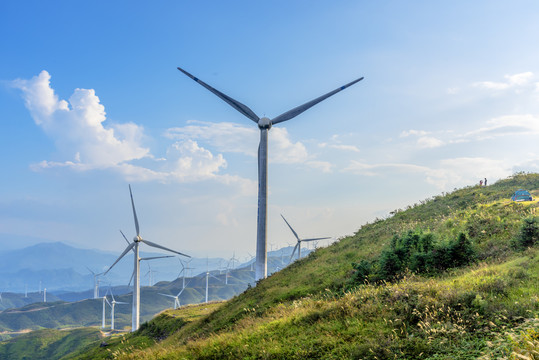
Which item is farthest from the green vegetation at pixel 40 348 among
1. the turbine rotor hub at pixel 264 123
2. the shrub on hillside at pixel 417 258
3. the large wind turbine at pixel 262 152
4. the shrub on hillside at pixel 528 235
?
the shrub on hillside at pixel 528 235

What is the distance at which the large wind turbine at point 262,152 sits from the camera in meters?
43.2

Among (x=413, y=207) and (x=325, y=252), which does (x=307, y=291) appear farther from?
(x=413, y=207)

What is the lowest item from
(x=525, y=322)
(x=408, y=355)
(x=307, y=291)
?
(x=307, y=291)

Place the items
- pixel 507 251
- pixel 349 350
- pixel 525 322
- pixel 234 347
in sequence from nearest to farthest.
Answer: pixel 525 322
pixel 349 350
pixel 234 347
pixel 507 251

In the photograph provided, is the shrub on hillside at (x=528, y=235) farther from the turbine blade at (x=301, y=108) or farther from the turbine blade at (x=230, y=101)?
the turbine blade at (x=230, y=101)

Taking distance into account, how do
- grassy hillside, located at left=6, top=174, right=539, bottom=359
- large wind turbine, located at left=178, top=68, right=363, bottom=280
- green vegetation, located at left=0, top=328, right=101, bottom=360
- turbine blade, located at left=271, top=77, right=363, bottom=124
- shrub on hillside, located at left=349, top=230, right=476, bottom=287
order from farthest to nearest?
green vegetation, located at left=0, top=328, right=101, bottom=360, turbine blade, located at left=271, top=77, right=363, bottom=124, large wind turbine, located at left=178, top=68, right=363, bottom=280, shrub on hillside, located at left=349, top=230, right=476, bottom=287, grassy hillside, located at left=6, top=174, right=539, bottom=359

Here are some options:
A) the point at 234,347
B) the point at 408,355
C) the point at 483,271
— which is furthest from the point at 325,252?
the point at 408,355

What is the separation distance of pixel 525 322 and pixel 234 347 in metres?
10.6

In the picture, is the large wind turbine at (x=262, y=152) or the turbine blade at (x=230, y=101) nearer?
the large wind turbine at (x=262, y=152)

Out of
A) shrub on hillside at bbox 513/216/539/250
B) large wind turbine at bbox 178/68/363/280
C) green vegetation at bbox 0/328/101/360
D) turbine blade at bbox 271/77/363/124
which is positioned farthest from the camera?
green vegetation at bbox 0/328/101/360

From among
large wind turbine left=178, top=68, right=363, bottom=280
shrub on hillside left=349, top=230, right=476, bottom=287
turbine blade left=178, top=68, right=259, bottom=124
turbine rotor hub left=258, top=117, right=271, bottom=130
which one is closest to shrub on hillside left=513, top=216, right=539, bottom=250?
shrub on hillside left=349, top=230, right=476, bottom=287

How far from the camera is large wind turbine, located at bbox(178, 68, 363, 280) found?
43219mm

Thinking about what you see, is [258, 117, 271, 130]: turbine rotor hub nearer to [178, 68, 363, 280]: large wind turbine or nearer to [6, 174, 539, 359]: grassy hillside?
[178, 68, 363, 280]: large wind turbine

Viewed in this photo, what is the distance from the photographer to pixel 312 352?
13711 mm
